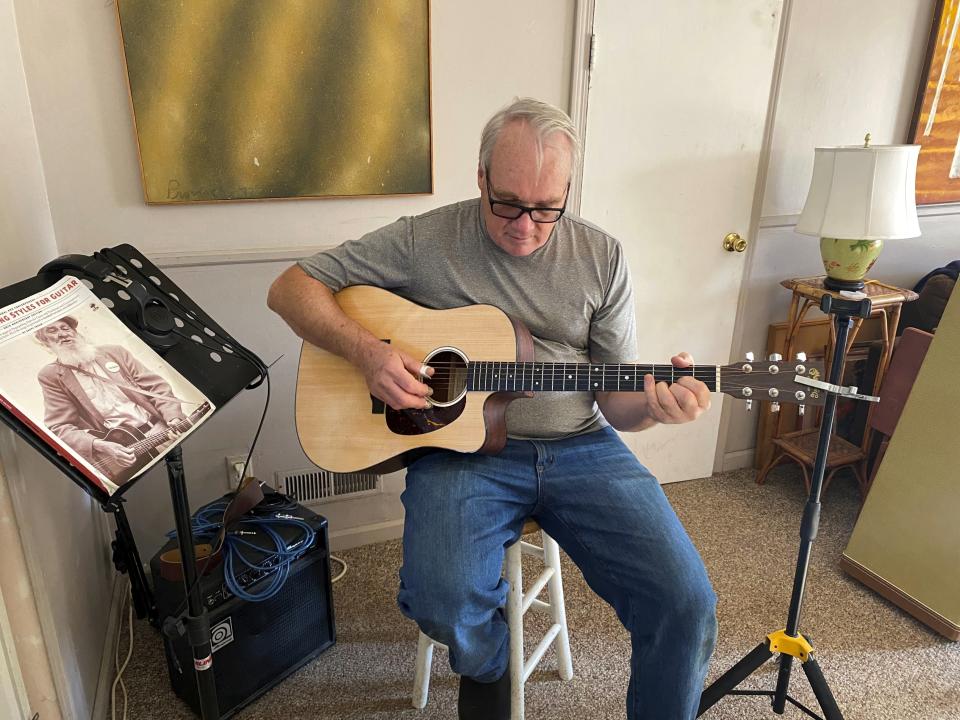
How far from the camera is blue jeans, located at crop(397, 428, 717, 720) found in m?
1.28

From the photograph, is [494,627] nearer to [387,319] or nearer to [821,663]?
[387,319]

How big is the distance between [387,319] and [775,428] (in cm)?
181

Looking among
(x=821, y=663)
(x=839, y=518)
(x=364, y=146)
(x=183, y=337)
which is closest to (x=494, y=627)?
(x=183, y=337)

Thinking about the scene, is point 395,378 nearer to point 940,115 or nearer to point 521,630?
point 521,630

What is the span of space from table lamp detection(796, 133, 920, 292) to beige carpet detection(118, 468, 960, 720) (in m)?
0.89

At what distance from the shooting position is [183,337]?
4.00 feet

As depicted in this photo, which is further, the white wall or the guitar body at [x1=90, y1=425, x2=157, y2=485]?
the white wall

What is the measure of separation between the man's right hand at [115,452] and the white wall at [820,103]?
214cm

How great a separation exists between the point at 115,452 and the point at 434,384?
63 centimetres

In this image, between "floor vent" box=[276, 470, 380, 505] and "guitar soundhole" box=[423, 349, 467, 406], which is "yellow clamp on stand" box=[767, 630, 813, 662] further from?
"floor vent" box=[276, 470, 380, 505]

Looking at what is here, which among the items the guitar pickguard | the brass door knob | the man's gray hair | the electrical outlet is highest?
the man's gray hair

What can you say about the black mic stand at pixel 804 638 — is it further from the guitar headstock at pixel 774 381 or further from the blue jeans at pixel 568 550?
the blue jeans at pixel 568 550

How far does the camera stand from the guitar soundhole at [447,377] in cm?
144

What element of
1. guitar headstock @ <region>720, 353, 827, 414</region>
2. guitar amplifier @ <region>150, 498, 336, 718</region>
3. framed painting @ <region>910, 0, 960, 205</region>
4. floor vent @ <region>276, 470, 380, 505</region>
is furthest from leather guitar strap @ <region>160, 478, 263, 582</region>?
framed painting @ <region>910, 0, 960, 205</region>
